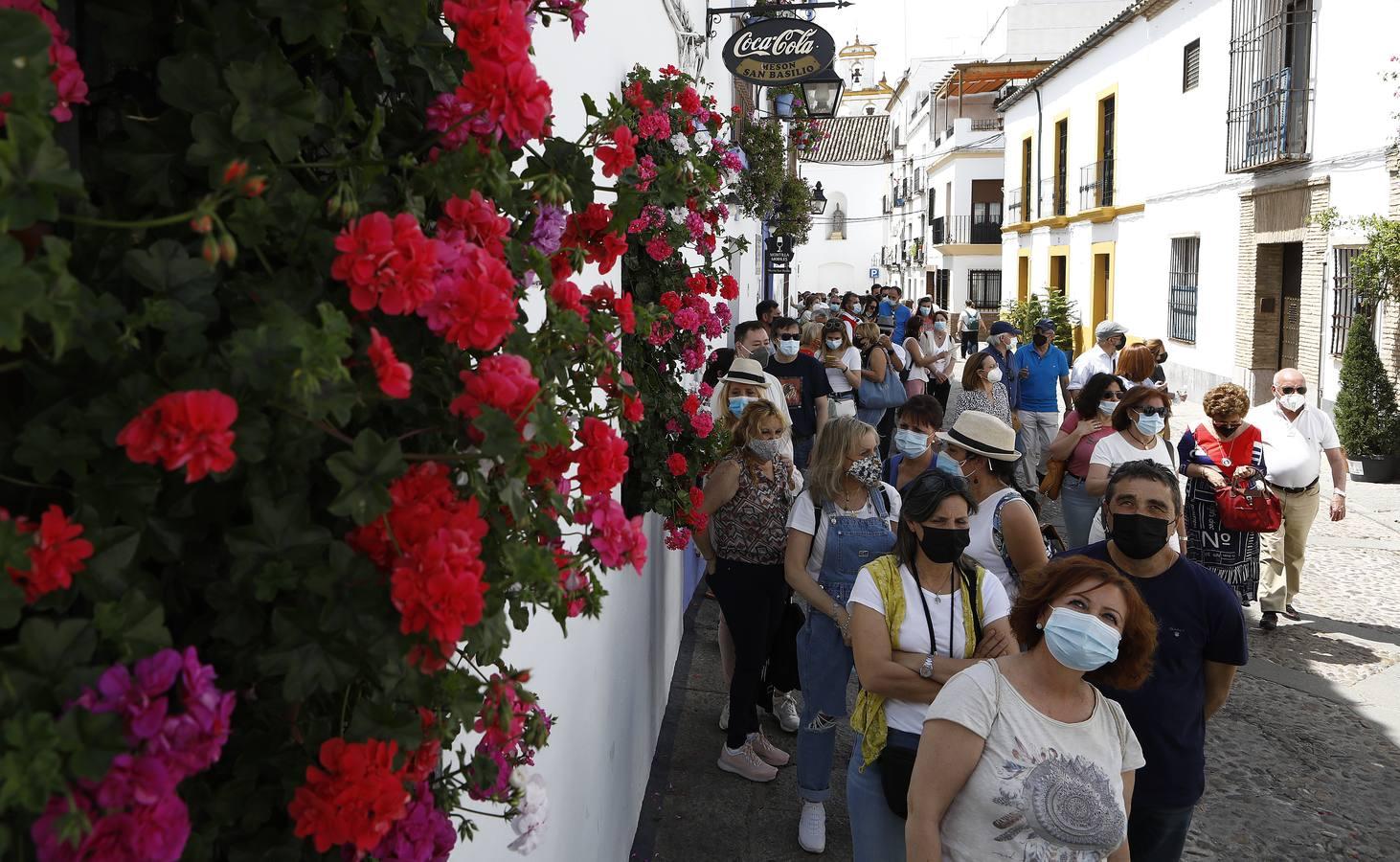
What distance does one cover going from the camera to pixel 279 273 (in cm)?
109

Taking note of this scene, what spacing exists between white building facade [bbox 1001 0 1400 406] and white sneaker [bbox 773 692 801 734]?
10.2 metres

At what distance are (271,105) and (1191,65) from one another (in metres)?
21.7

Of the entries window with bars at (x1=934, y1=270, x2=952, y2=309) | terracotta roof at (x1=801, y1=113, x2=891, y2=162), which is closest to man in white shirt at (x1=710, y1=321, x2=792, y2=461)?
window with bars at (x1=934, y1=270, x2=952, y2=309)

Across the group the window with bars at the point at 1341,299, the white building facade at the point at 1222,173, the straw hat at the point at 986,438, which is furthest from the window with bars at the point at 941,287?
the straw hat at the point at 986,438

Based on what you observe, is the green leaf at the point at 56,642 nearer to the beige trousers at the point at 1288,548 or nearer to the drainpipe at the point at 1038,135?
the beige trousers at the point at 1288,548

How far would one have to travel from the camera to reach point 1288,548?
7.35m

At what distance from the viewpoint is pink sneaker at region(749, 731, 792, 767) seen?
5.45m

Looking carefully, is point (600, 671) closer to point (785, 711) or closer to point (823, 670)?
point (823, 670)

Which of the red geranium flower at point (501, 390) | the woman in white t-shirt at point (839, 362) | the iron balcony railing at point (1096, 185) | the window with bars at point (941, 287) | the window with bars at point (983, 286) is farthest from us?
the window with bars at point (941, 287)

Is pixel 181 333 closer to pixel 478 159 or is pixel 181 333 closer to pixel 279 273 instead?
pixel 279 273

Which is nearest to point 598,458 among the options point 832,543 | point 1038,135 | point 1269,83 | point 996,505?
point 832,543

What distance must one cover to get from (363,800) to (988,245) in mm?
43634

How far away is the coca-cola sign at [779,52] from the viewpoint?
8.52m

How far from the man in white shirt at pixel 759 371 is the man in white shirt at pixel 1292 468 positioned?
2924mm
